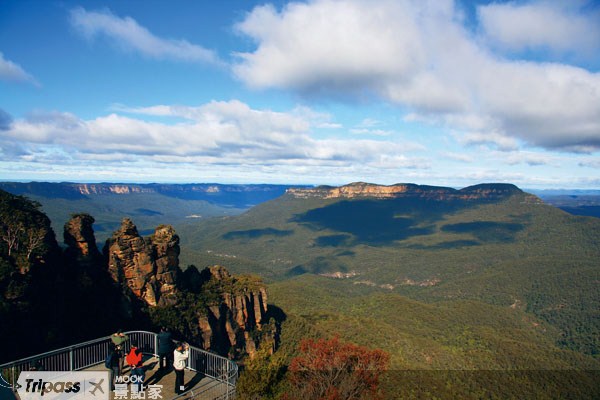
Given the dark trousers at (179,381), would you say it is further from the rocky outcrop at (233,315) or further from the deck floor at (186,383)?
the rocky outcrop at (233,315)

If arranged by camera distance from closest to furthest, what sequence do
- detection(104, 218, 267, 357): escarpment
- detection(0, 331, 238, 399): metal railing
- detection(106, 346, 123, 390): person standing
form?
1. detection(0, 331, 238, 399): metal railing
2. detection(106, 346, 123, 390): person standing
3. detection(104, 218, 267, 357): escarpment

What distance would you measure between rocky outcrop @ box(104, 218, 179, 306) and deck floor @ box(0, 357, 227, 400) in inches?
1320

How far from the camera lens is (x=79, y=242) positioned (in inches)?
1829

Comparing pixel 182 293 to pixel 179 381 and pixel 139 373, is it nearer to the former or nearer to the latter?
pixel 139 373

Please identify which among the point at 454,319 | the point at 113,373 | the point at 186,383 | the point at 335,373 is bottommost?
the point at 454,319

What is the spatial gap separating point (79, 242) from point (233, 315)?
2476cm

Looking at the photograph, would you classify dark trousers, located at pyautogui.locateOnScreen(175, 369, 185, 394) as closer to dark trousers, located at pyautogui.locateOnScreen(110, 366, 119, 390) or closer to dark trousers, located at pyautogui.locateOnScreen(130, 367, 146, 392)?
dark trousers, located at pyautogui.locateOnScreen(130, 367, 146, 392)

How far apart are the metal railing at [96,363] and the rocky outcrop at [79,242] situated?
29.7 meters

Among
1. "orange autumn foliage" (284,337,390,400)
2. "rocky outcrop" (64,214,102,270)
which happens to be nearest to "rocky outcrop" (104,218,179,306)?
"rocky outcrop" (64,214,102,270)

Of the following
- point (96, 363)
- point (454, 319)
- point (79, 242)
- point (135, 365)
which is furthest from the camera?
point (454, 319)

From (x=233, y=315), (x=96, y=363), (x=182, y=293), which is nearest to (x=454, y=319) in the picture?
(x=233, y=315)

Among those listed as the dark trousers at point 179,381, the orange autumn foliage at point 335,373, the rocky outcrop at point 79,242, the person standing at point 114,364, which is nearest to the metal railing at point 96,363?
the dark trousers at point 179,381

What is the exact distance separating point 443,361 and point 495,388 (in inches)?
411

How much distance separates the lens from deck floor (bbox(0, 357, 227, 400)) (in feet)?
52.0
